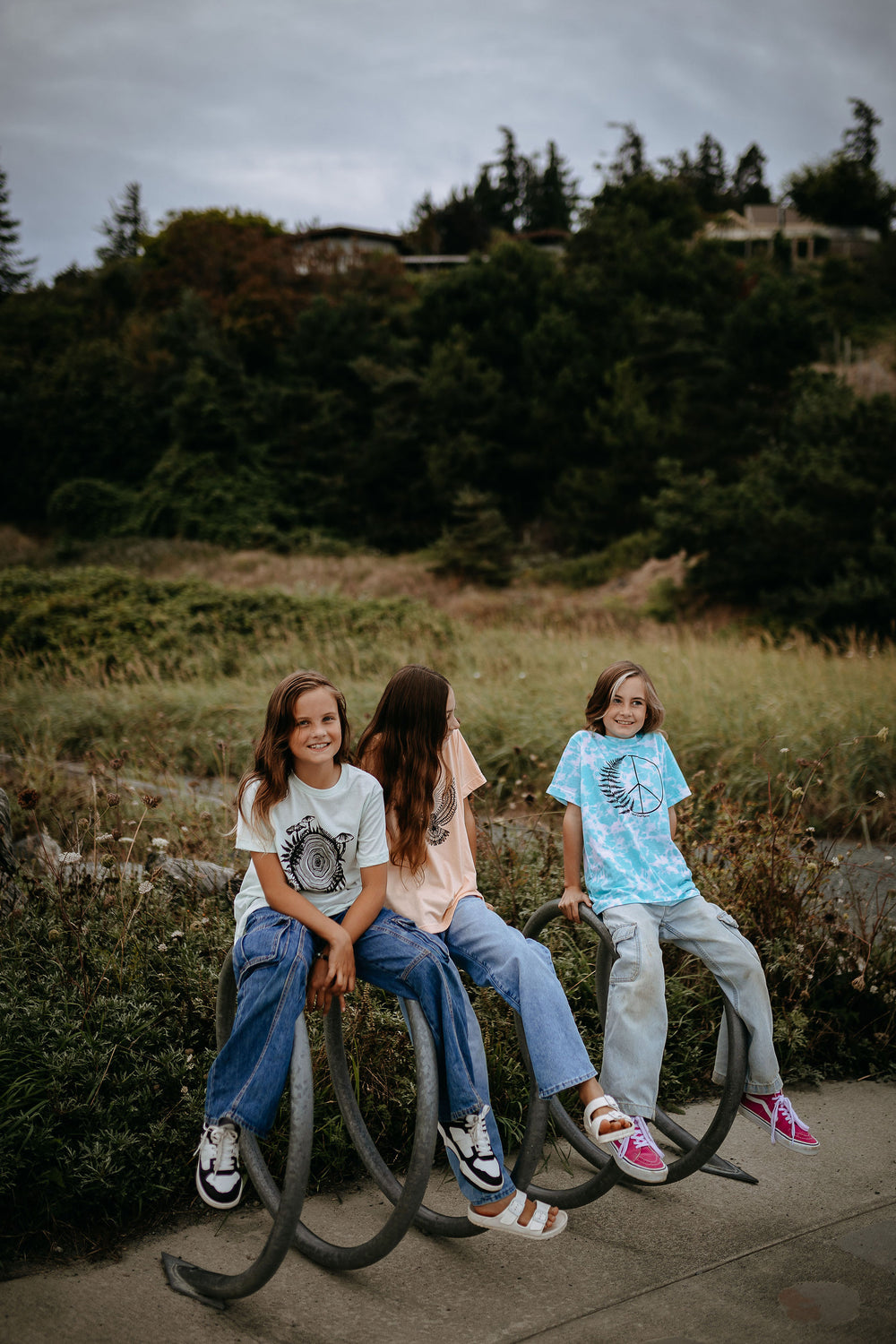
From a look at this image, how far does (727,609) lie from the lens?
1936cm

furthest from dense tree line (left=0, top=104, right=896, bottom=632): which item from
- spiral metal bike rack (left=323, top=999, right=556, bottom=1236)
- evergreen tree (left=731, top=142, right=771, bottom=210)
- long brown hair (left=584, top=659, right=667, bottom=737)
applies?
evergreen tree (left=731, top=142, right=771, bottom=210)

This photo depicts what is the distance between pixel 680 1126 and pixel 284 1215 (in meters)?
1.44

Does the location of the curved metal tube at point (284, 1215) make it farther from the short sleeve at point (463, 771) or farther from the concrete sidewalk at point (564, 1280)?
the short sleeve at point (463, 771)

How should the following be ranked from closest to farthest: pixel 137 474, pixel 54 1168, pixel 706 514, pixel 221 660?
1. pixel 54 1168
2. pixel 221 660
3. pixel 706 514
4. pixel 137 474

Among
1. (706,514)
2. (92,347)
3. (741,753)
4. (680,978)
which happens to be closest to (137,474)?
(92,347)

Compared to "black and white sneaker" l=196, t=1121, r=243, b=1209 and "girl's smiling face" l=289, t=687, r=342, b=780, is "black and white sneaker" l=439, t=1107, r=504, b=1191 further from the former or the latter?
"girl's smiling face" l=289, t=687, r=342, b=780

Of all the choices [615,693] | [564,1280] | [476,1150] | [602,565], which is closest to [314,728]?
[615,693]

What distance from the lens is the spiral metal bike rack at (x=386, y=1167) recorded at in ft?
7.59

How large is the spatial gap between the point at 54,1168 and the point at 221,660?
1013 cm

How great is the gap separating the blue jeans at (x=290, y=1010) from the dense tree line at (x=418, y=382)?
22.7m

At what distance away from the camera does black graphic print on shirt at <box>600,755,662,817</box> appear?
2896 millimetres

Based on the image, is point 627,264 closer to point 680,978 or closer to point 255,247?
point 255,247

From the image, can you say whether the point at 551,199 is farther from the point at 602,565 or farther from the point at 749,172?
the point at 602,565

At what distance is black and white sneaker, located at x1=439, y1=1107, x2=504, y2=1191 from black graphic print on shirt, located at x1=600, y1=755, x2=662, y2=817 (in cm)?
100
